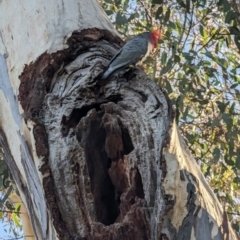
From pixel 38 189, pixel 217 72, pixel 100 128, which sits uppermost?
pixel 100 128

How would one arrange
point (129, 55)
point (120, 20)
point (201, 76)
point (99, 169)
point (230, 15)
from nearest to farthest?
point (99, 169)
point (129, 55)
point (230, 15)
point (120, 20)
point (201, 76)

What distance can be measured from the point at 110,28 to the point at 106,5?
1.72m

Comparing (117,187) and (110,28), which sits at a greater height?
(110,28)

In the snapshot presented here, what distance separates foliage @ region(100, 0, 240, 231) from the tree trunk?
1272 millimetres

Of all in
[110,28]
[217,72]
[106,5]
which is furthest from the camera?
[106,5]

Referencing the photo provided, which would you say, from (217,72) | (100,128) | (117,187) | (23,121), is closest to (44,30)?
(23,121)

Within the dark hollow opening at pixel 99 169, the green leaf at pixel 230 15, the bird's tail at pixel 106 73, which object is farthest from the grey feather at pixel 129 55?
the green leaf at pixel 230 15

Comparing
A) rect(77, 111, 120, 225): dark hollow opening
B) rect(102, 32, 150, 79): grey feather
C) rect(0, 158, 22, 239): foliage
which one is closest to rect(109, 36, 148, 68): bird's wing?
rect(102, 32, 150, 79): grey feather

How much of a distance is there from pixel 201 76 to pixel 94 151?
1.88m

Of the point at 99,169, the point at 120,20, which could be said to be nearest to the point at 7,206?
the point at 120,20

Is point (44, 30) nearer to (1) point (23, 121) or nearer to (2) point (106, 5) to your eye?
(1) point (23, 121)

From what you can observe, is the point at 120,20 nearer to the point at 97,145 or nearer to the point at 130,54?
the point at 130,54

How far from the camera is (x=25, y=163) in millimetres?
1256

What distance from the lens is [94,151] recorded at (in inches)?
45.7
